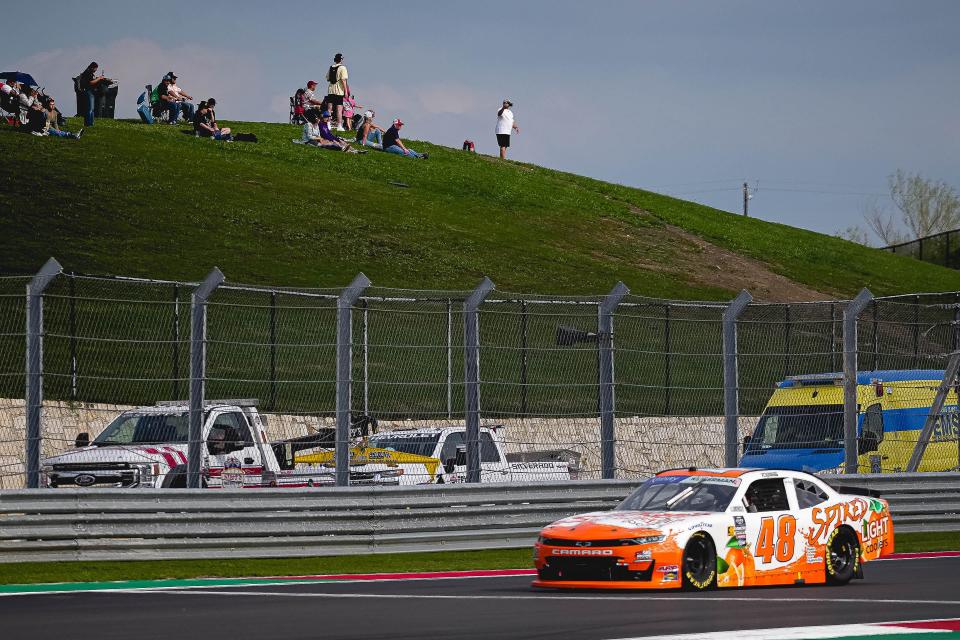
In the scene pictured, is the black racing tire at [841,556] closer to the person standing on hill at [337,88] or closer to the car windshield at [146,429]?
the car windshield at [146,429]

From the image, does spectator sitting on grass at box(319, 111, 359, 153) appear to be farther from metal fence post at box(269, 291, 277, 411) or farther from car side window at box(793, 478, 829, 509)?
car side window at box(793, 478, 829, 509)

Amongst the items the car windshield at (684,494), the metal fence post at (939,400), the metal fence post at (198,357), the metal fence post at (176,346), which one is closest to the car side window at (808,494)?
the car windshield at (684,494)

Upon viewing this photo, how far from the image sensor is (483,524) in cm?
1725

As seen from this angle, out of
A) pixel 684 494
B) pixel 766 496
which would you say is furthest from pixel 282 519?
pixel 766 496

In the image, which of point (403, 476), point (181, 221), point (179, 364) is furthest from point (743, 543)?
point (181, 221)

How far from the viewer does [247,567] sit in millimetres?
15695

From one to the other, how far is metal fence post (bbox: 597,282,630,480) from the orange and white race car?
3.03 metres

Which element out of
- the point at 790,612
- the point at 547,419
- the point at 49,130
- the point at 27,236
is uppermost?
the point at 49,130

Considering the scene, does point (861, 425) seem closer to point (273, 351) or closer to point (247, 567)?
point (273, 351)

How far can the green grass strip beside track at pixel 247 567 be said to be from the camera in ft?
47.8

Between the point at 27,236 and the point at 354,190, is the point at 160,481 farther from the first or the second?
the point at 354,190

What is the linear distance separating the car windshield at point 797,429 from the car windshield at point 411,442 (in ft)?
14.9

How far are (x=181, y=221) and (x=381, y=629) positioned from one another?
3112 cm

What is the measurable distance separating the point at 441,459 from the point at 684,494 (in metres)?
4.71
